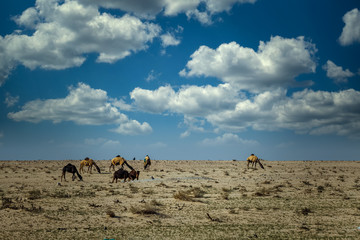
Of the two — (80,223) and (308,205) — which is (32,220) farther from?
Result: (308,205)

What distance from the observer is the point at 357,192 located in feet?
67.2

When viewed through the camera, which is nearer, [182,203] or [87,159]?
[182,203]

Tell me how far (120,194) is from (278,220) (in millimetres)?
10105

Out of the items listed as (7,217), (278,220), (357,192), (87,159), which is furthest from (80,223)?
(87,159)

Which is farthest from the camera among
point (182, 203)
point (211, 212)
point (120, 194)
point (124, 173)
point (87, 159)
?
point (87, 159)

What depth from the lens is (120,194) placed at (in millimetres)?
18516

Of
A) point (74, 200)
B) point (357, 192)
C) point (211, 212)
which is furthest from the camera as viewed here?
point (357, 192)

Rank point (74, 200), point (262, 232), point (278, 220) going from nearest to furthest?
point (262, 232) < point (278, 220) < point (74, 200)

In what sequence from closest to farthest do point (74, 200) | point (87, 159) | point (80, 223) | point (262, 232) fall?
point (262, 232), point (80, 223), point (74, 200), point (87, 159)

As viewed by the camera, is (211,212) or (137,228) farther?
(211,212)

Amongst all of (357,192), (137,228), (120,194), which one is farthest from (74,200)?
(357,192)

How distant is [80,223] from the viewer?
11359 mm

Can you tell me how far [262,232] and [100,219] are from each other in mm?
6317

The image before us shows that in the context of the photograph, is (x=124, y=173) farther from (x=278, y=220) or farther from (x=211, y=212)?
(x=278, y=220)
